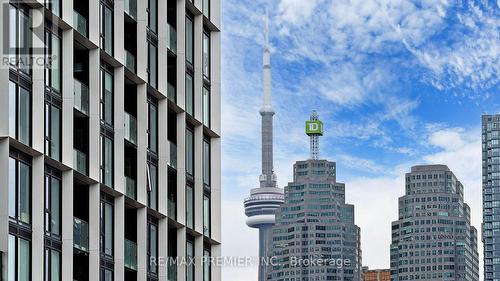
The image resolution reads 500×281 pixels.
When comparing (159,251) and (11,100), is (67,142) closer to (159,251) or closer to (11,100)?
(11,100)

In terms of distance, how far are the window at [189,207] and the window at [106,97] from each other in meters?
9.70

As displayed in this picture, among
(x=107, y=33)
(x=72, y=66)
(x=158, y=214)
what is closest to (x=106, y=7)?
(x=107, y=33)

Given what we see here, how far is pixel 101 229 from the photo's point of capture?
171ft

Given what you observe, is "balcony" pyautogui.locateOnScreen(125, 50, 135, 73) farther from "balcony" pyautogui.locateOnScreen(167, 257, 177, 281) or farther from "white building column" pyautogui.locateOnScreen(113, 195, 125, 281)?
"balcony" pyautogui.locateOnScreen(167, 257, 177, 281)

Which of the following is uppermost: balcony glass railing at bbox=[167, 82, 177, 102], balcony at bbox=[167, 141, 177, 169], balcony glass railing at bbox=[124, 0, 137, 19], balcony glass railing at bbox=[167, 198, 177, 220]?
balcony glass railing at bbox=[124, 0, 137, 19]

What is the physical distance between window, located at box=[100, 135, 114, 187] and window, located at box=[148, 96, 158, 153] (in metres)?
4.94

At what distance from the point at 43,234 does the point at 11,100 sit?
4.49m

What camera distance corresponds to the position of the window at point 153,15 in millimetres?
59031

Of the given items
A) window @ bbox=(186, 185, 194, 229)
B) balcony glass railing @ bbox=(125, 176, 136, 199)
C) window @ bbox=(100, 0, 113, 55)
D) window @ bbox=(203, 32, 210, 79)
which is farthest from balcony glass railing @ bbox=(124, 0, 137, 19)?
window @ bbox=(203, 32, 210, 79)

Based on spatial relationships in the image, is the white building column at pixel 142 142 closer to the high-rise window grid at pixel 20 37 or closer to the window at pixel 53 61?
the window at pixel 53 61

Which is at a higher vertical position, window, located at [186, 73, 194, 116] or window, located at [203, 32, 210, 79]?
window, located at [203, 32, 210, 79]

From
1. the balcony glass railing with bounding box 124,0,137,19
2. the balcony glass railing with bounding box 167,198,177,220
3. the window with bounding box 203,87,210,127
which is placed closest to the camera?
the balcony glass railing with bounding box 124,0,137,19

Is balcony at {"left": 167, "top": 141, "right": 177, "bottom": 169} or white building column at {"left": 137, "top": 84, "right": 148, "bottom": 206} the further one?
balcony at {"left": 167, "top": 141, "right": 177, "bottom": 169}

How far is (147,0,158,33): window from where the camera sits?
59031 millimetres
